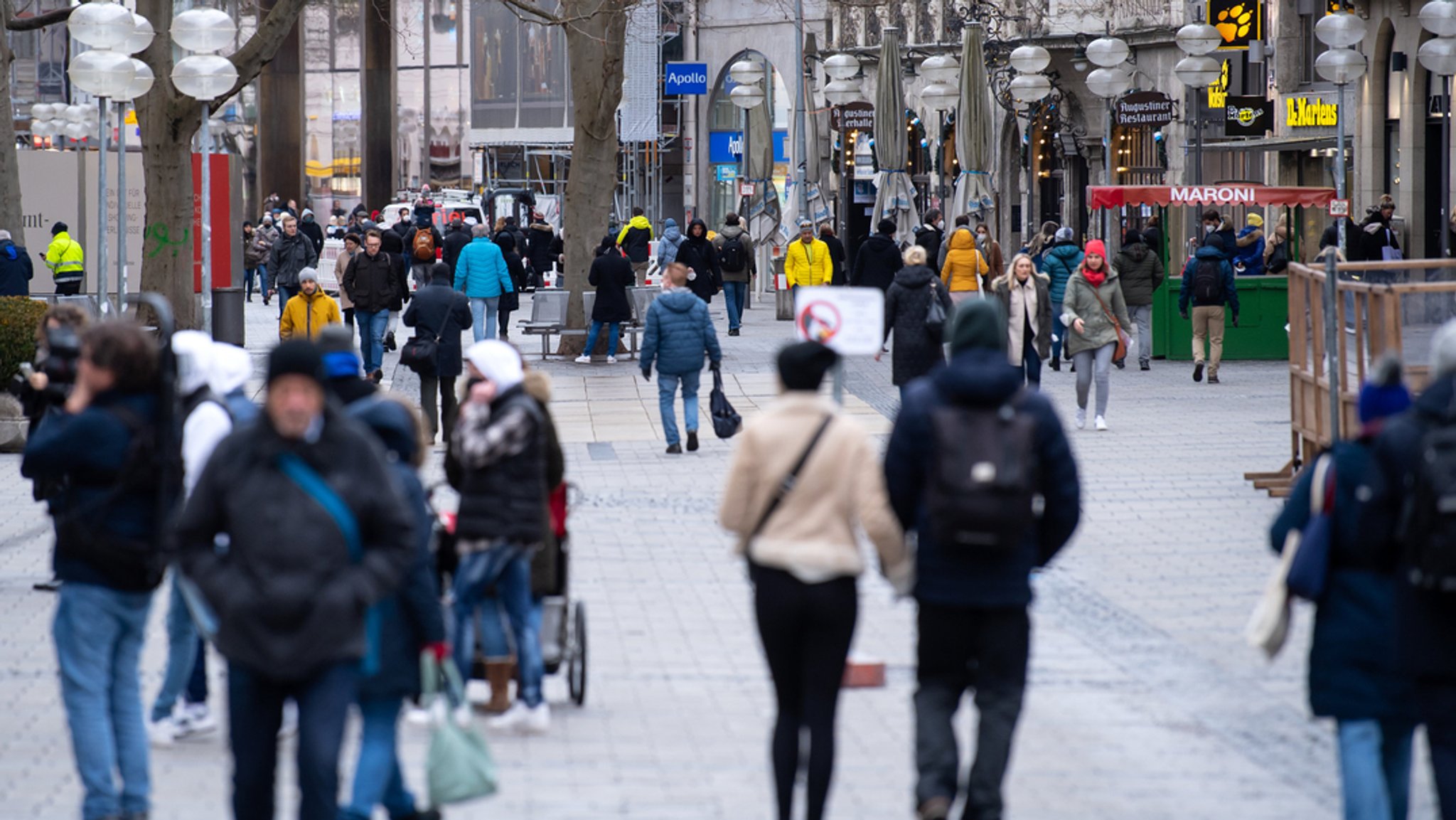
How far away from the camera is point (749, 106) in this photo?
3778 centimetres

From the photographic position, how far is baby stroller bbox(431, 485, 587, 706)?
802 cm

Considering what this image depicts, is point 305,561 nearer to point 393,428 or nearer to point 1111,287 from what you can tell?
point 393,428

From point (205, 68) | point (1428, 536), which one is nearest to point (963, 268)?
point (205, 68)

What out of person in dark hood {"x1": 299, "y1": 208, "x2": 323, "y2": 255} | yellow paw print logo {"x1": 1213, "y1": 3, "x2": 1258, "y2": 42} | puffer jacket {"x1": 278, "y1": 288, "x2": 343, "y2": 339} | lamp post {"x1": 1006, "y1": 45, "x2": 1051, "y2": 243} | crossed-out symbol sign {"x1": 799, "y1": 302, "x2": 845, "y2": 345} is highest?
yellow paw print logo {"x1": 1213, "y1": 3, "x2": 1258, "y2": 42}

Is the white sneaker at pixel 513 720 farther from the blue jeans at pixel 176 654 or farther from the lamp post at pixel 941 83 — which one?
the lamp post at pixel 941 83

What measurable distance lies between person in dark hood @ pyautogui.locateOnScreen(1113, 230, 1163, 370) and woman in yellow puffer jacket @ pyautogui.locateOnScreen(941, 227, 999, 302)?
7.28 feet

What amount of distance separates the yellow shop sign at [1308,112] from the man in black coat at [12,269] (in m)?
20.8

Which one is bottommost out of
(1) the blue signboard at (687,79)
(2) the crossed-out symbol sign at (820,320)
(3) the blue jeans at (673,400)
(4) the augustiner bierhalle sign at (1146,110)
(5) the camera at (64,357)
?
(3) the blue jeans at (673,400)

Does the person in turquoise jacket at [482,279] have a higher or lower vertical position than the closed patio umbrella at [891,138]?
lower

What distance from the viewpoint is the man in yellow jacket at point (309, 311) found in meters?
19.4

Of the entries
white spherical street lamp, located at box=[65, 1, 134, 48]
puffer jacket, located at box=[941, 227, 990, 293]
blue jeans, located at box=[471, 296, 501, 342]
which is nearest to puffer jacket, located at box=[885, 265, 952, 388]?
puffer jacket, located at box=[941, 227, 990, 293]

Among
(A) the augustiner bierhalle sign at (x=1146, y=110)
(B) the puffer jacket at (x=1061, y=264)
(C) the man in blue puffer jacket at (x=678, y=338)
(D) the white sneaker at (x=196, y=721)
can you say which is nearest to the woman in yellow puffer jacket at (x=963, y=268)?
(B) the puffer jacket at (x=1061, y=264)

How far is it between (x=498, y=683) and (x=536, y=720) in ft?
0.71

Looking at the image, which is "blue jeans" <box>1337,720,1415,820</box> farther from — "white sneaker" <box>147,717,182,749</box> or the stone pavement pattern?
"white sneaker" <box>147,717,182,749</box>
